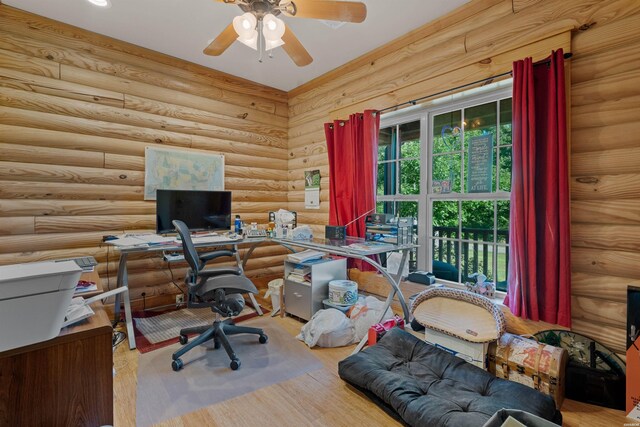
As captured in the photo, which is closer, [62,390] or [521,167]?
[62,390]

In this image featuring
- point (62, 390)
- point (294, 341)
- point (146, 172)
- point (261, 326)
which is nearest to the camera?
point (62, 390)

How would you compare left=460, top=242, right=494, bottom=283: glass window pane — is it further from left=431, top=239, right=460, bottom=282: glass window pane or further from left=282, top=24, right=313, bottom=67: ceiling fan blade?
left=282, top=24, right=313, bottom=67: ceiling fan blade

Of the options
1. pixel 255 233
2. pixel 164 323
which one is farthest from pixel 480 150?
pixel 164 323

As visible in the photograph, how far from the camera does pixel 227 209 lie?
344cm

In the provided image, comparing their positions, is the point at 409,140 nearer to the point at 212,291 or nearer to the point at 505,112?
the point at 505,112

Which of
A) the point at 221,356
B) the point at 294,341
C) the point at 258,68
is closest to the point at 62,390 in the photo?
the point at 221,356

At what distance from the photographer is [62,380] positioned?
92 centimetres

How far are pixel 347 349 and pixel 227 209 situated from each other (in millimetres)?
1991

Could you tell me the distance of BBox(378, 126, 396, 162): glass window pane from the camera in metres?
3.21

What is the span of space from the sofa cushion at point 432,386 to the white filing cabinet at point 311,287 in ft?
2.91

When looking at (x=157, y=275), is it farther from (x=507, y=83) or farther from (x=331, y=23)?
(x=507, y=83)

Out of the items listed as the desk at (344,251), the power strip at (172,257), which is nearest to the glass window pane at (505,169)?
the desk at (344,251)

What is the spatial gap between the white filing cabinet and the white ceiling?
2.17 metres

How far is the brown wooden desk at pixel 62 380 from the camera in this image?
0.85 m
